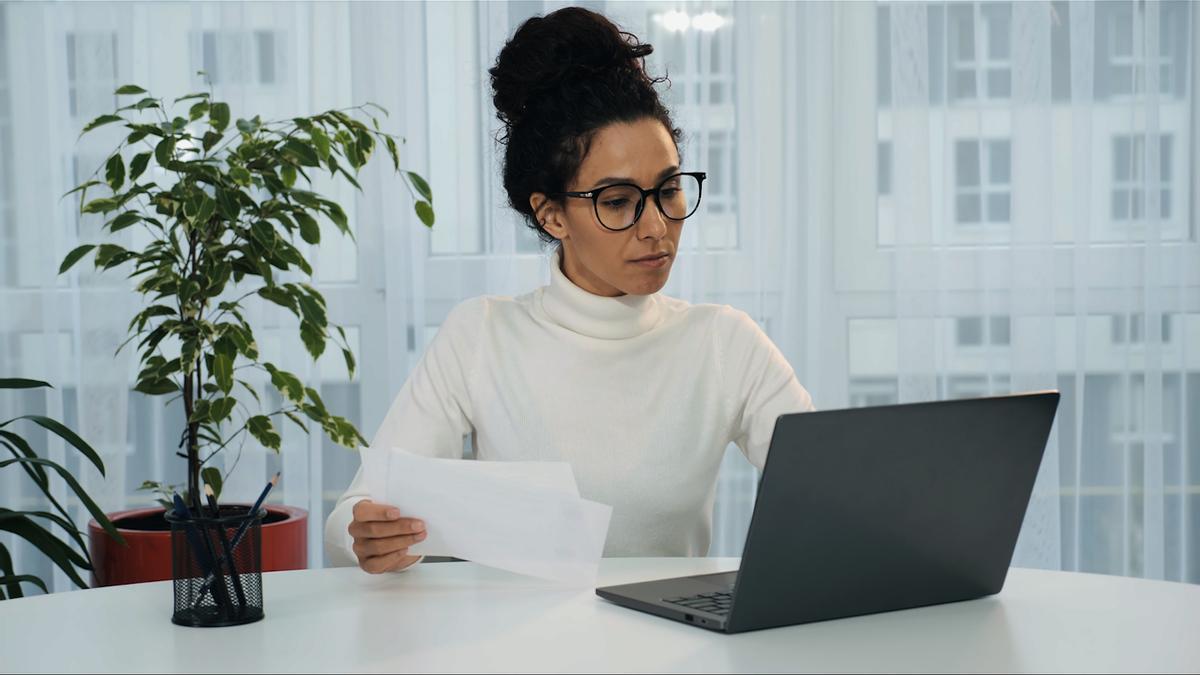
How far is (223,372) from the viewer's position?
212 cm

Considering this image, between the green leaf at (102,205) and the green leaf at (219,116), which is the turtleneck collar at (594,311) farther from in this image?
the green leaf at (102,205)

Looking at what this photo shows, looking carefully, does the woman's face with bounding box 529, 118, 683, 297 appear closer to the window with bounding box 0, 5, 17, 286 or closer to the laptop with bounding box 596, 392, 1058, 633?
the laptop with bounding box 596, 392, 1058, 633

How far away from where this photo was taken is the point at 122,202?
6.98ft

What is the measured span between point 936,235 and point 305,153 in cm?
155

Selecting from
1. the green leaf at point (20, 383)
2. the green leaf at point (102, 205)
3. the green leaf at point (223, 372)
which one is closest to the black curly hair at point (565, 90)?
the green leaf at point (223, 372)

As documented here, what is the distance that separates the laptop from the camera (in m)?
1.03

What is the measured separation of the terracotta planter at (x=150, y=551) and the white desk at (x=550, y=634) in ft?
2.96

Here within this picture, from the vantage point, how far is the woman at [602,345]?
167 centimetres

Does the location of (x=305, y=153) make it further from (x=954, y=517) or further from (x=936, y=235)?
(x=936, y=235)

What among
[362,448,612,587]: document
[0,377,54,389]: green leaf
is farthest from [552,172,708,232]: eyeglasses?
[0,377,54,389]: green leaf

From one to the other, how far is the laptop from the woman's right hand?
0.68ft

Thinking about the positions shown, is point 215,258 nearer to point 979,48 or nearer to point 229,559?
point 229,559

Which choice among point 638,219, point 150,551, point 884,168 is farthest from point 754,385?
point 884,168

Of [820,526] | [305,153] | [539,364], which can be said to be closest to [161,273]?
[305,153]
